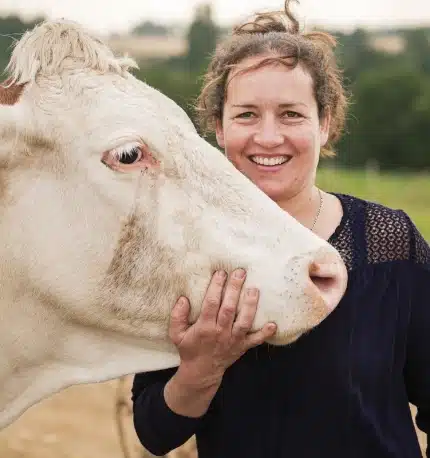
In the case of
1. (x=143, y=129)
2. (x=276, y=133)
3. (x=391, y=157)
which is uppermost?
(x=391, y=157)

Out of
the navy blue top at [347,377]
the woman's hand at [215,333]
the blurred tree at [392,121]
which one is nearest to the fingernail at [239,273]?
the woman's hand at [215,333]

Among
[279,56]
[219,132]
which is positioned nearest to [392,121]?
[219,132]

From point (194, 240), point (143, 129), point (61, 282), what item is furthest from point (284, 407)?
point (143, 129)

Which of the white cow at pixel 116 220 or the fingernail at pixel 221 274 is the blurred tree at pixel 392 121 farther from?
the fingernail at pixel 221 274

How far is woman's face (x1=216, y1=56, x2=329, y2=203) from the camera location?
10.8 feet

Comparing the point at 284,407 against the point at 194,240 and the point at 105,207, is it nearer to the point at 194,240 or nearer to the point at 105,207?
the point at 194,240

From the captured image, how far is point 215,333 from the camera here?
2855mm

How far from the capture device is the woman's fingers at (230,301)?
9.36ft

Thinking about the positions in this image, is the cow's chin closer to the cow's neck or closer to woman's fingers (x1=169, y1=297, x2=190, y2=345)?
woman's fingers (x1=169, y1=297, x2=190, y2=345)

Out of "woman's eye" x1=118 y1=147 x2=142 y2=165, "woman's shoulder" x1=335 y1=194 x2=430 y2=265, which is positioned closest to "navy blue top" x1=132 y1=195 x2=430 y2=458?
"woman's shoulder" x1=335 y1=194 x2=430 y2=265

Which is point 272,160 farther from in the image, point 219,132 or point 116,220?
point 116,220

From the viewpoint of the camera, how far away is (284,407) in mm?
3160

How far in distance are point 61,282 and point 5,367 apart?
15.8 inches

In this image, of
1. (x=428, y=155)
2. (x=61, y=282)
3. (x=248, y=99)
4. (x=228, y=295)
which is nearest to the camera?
(x=228, y=295)
